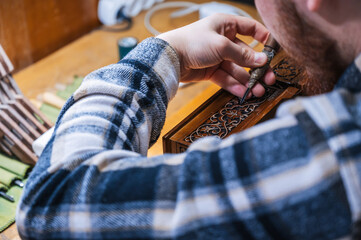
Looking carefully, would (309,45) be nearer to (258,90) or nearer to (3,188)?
(258,90)

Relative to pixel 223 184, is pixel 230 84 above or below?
below

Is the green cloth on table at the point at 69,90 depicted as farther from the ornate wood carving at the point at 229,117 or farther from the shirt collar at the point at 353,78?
the shirt collar at the point at 353,78

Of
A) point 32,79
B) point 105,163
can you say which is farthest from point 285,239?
point 32,79

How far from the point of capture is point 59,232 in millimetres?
453

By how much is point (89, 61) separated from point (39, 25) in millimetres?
189

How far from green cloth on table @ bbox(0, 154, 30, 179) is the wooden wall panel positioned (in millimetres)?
380

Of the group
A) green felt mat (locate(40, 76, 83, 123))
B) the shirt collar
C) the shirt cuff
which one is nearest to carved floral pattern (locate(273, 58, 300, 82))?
the shirt cuff

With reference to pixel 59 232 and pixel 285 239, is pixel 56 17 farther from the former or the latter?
pixel 285 239

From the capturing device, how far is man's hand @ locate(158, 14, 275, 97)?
2.45ft

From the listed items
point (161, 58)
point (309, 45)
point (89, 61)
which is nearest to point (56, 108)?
point (89, 61)

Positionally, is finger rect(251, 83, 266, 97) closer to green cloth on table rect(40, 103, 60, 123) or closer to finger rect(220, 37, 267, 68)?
finger rect(220, 37, 267, 68)

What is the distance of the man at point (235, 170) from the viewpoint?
1.21 feet

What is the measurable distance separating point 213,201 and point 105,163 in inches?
5.8

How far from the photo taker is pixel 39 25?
1.29 metres
